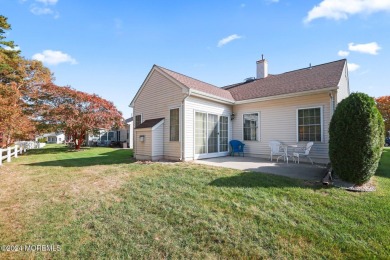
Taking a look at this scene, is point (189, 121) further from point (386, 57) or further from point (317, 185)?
point (386, 57)

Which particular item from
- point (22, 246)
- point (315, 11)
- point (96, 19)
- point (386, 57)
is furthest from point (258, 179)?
point (96, 19)

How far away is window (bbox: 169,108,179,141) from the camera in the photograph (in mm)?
9311

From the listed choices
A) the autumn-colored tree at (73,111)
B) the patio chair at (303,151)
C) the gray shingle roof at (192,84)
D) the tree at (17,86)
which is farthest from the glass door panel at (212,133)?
the tree at (17,86)

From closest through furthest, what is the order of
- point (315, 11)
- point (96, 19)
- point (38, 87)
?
point (315, 11)
point (96, 19)
point (38, 87)

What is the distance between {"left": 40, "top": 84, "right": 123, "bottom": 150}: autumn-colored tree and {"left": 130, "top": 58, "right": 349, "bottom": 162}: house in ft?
27.6

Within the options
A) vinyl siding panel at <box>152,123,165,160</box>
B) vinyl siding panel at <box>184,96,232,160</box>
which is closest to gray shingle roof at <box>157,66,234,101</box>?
vinyl siding panel at <box>184,96,232,160</box>

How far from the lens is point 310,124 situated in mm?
8859

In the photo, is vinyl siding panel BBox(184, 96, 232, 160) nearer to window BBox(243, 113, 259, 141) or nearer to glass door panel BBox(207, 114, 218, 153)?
glass door panel BBox(207, 114, 218, 153)

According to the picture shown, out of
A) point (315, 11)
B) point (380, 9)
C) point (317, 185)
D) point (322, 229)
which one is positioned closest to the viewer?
point (322, 229)

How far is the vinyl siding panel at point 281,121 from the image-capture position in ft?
27.8

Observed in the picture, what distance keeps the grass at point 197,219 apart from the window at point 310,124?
3.57 m

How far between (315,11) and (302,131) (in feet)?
16.7

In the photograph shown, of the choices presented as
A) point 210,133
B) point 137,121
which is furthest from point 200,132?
point 137,121

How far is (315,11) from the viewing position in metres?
7.75
